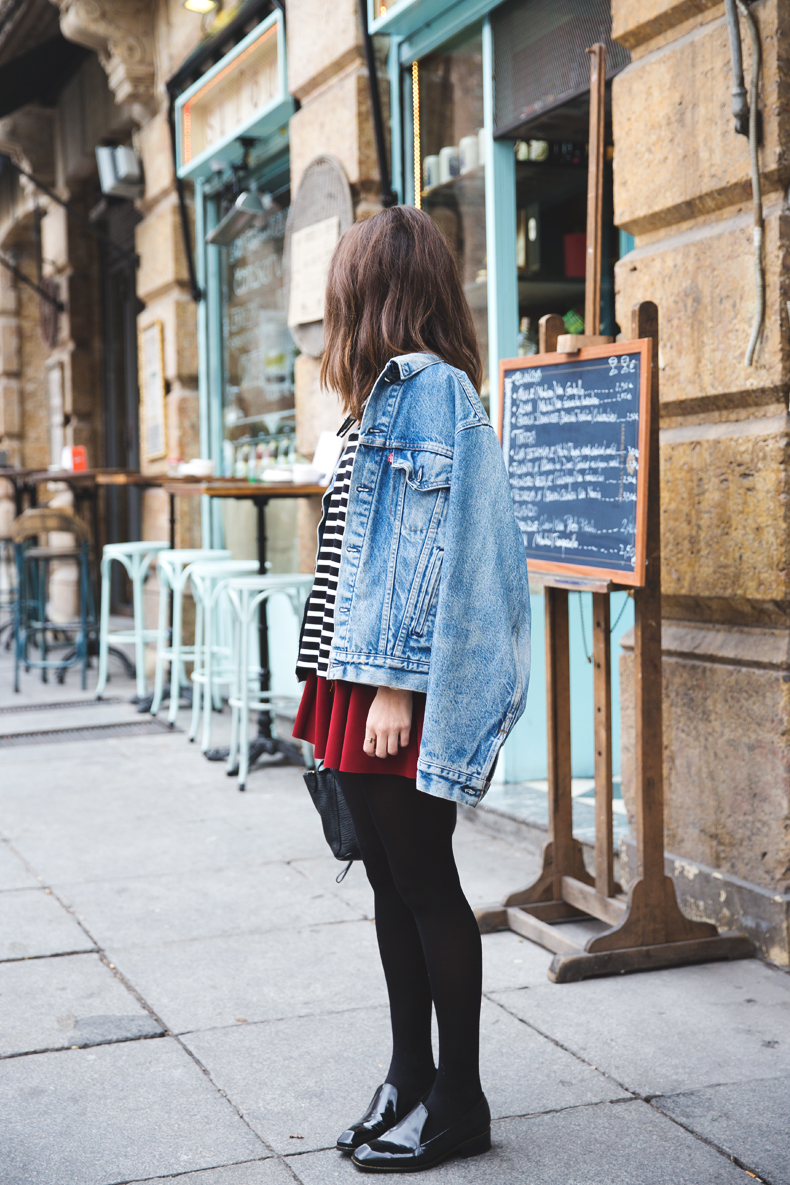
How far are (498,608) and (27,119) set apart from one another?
35.3 feet

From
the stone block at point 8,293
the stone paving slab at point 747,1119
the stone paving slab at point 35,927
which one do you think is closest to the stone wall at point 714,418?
the stone paving slab at point 747,1119

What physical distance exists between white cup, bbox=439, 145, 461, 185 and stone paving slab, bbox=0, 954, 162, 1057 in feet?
12.1

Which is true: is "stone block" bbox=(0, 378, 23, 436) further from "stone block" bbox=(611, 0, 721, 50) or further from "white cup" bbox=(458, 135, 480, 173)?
"stone block" bbox=(611, 0, 721, 50)

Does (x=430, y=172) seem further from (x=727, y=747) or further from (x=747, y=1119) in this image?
(x=747, y=1119)

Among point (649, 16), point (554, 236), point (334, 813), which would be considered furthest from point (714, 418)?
point (554, 236)

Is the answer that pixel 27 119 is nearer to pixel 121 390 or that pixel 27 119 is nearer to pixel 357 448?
pixel 121 390

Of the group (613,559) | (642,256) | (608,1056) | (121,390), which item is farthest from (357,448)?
(121,390)

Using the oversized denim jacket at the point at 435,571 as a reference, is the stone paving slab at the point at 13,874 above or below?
below

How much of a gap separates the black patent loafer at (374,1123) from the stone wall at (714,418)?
4.44 ft

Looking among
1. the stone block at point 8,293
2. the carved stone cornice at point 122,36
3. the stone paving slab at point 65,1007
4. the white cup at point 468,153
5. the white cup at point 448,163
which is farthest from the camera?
the stone block at point 8,293

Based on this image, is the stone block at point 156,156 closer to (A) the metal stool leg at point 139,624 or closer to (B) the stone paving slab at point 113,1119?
(A) the metal stool leg at point 139,624

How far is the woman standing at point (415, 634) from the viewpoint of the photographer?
7.20 feet

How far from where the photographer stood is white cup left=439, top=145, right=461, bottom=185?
17.9ft

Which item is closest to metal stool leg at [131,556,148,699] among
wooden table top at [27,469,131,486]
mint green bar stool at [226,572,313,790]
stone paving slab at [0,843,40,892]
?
wooden table top at [27,469,131,486]
